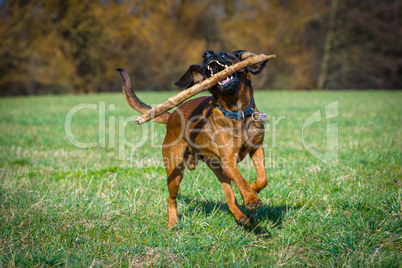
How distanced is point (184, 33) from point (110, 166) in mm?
32007

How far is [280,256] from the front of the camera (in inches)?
93.6

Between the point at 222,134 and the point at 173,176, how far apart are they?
0.64m

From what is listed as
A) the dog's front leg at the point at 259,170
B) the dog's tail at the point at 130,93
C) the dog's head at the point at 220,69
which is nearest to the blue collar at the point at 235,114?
the dog's head at the point at 220,69

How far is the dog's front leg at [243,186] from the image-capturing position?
2.57 m

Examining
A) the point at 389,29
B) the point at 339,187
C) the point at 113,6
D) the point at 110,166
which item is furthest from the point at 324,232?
the point at 389,29

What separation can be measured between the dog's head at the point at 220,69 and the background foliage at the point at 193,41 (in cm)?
2764

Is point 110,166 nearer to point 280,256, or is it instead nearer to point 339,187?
point 339,187

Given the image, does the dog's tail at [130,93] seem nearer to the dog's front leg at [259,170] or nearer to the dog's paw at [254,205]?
the dog's front leg at [259,170]

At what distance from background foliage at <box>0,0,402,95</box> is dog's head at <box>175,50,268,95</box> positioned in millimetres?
27638

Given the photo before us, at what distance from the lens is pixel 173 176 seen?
10.7 feet

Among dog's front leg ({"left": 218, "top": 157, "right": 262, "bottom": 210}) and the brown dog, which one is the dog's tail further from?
dog's front leg ({"left": 218, "top": 157, "right": 262, "bottom": 210})

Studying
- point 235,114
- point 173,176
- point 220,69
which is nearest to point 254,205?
point 235,114

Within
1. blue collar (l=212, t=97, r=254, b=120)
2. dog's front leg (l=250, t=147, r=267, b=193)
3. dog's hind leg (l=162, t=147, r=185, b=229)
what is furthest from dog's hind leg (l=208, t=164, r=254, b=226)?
blue collar (l=212, t=97, r=254, b=120)

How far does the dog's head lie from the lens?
2.89m
